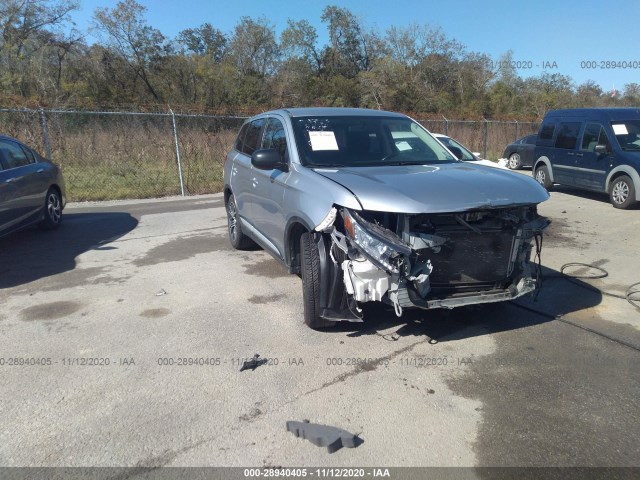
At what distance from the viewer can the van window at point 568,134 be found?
1158 centimetres

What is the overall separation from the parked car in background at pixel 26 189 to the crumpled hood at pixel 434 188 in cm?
490

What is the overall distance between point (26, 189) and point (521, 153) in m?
15.8

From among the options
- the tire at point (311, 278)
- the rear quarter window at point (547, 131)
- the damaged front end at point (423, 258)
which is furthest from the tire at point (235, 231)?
the rear quarter window at point (547, 131)

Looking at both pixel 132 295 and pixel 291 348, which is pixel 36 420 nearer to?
pixel 291 348

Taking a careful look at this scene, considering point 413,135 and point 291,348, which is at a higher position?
point 413,135

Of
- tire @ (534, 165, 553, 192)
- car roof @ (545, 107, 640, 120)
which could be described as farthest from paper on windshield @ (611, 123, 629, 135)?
tire @ (534, 165, 553, 192)

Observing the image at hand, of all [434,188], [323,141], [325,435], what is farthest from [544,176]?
[325,435]

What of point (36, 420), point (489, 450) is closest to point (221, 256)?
point (36, 420)

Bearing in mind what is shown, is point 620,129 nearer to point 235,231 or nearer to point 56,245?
point 235,231

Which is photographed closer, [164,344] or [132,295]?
[164,344]

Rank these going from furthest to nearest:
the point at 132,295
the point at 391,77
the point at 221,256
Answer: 1. the point at 391,77
2. the point at 221,256
3. the point at 132,295

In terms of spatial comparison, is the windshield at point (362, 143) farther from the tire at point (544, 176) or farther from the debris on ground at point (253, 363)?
the tire at point (544, 176)

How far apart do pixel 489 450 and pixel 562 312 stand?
246cm

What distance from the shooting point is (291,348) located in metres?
4.00
